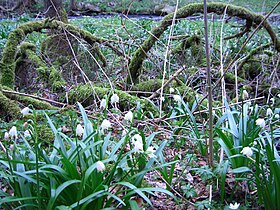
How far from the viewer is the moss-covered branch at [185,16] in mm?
4559

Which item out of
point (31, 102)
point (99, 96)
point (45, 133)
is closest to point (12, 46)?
point (31, 102)

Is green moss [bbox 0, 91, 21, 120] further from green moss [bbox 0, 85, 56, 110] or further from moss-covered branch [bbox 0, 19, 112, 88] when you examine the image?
moss-covered branch [bbox 0, 19, 112, 88]

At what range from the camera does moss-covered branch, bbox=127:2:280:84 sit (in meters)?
4.56

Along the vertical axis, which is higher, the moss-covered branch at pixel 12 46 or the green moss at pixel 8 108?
the moss-covered branch at pixel 12 46

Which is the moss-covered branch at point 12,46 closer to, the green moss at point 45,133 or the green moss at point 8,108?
the green moss at point 8,108

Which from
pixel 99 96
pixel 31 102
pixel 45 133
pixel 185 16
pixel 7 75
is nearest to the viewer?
pixel 45 133

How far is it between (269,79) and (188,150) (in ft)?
8.47

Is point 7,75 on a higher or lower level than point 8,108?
higher

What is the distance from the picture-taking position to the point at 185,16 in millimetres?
4637

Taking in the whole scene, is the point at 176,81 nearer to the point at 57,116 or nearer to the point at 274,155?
the point at 57,116

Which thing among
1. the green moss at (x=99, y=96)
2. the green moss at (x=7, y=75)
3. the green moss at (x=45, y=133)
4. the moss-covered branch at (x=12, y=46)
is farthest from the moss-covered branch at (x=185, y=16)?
the green moss at (x=45, y=133)

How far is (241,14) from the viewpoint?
466 cm

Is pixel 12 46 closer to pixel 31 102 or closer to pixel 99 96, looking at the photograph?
pixel 31 102

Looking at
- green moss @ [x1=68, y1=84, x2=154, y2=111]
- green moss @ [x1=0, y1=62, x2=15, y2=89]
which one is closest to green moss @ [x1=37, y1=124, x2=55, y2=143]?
green moss @ [x1=68, y1=84, x2=154, y2=111]
